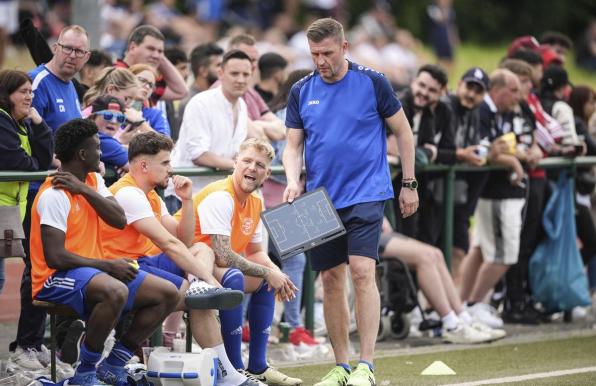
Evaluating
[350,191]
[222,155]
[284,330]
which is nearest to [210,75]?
[222,155]

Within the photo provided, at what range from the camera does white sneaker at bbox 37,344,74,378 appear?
27.8 feet

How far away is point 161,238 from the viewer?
7.96 m

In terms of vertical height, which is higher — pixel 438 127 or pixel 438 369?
pixel 438 127

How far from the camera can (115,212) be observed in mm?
7758

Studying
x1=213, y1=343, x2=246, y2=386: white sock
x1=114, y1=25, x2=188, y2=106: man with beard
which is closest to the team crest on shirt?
x1=213, y1=343, x2=246, y2=386: white sock

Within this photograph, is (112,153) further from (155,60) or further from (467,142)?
(467,142)

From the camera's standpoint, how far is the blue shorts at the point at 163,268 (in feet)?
26.2

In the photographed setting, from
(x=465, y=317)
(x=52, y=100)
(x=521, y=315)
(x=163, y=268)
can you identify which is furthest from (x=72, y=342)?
(x=521, y=315)

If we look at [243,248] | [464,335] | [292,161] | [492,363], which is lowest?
[492,363]

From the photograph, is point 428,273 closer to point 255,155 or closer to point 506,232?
point 506,232

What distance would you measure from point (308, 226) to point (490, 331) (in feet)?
9.63

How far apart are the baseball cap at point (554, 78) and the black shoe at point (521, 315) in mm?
2029

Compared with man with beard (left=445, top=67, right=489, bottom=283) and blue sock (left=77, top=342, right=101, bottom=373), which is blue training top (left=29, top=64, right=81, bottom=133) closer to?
blue sock (left=77, top=342, right=101, bottom=373)

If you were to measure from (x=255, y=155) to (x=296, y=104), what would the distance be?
15.9 inches
